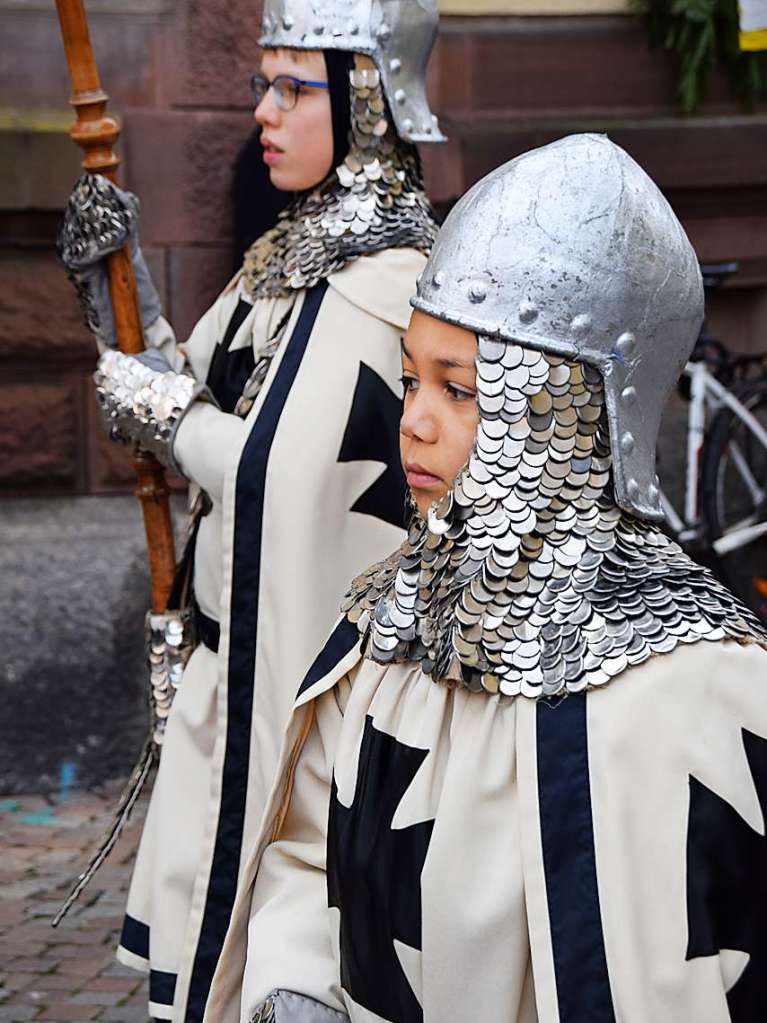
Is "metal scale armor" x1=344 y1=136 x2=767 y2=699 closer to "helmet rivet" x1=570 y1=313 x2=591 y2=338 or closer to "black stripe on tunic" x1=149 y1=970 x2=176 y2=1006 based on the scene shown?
"helmet rivet" x1=570 y1=313 x2=591 y2=338

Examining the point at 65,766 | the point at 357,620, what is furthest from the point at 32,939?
the point at 357,620

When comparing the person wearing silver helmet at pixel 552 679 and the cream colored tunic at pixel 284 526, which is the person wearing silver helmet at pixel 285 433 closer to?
the cream colored tunic at pixel 284 526

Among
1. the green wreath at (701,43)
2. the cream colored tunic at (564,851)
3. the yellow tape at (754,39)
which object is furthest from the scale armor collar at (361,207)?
the green wreath at (701,43)

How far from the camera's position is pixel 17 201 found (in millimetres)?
5734

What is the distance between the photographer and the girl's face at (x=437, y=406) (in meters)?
2.02

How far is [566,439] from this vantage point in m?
1.98

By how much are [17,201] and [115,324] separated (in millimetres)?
2196

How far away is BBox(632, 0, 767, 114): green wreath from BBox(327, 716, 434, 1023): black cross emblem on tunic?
4581mm

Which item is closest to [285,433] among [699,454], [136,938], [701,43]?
[136,938]

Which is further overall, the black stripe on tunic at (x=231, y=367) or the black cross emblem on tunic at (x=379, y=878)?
the black stripe on tunic at (x=231, y=367)

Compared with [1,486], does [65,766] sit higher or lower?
lower

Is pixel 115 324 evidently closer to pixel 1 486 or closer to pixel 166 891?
pixel 166 891

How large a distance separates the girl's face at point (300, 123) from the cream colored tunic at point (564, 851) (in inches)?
58.2

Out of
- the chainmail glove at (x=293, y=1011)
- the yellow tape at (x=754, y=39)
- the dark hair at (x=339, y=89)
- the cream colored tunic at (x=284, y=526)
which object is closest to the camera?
the chainmail glove at (x=293, y=1011)
